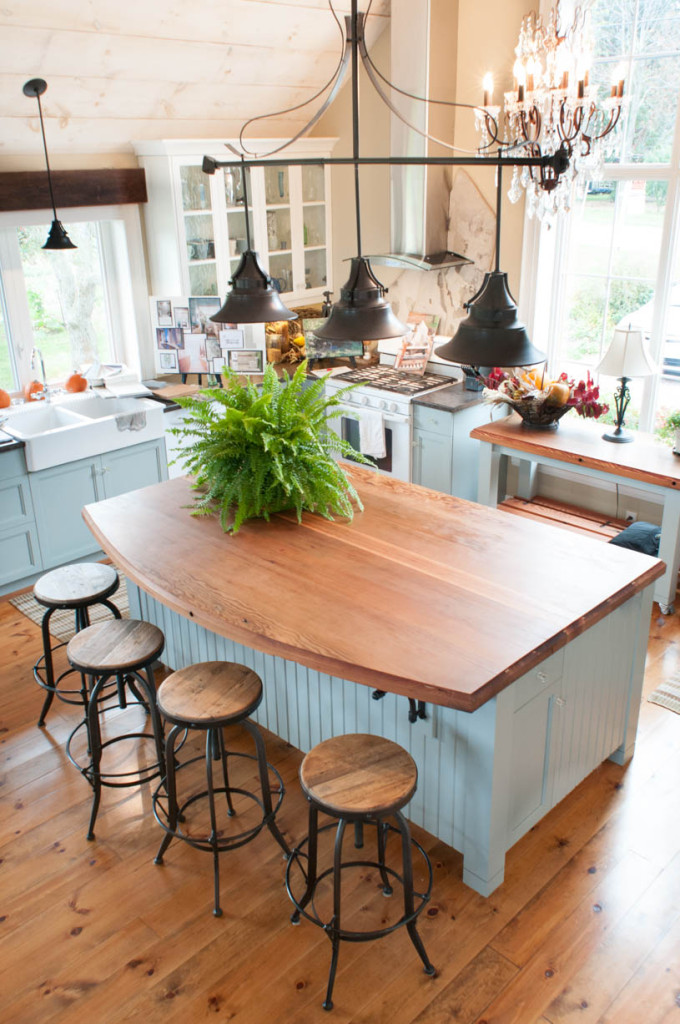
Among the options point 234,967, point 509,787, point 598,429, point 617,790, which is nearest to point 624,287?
point 598,429

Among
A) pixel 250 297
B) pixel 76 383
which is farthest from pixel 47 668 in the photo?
pixel 76 383

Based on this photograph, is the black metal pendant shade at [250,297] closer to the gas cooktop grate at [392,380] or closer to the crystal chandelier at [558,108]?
the crystal chandelier at [558,108]

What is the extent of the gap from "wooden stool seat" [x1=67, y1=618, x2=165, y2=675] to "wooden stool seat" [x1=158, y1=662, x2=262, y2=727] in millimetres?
258

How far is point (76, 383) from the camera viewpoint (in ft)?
18.0

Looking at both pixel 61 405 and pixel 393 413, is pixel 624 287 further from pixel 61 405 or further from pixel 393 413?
pixel 61 405

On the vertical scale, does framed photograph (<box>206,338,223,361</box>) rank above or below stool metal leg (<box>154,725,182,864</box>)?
above

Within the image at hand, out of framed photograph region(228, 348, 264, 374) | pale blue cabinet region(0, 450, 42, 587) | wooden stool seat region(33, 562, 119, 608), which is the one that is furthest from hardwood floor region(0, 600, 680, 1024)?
framed photograph region(228, 348, 264, 374)

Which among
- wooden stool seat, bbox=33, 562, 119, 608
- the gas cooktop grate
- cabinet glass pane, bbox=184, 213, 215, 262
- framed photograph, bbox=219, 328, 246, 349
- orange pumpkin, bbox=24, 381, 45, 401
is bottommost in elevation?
wooden stool seat, bbox=33, 562, 119, 608

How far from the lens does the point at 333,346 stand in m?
6.05

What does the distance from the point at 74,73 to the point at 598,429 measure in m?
3.55

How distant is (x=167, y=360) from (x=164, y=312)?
0.33m

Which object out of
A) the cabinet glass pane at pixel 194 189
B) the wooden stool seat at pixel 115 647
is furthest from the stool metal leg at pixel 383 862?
the cabinet glass pane at pixel 194 189

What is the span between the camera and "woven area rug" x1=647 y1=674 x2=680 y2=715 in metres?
3.79

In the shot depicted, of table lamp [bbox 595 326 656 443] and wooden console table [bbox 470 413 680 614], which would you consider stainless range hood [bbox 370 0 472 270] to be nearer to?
wooden console table [bbox 470 413 680 614]
